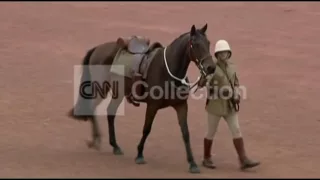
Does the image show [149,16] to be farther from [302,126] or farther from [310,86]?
[302,126]

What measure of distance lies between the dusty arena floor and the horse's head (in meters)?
1.32

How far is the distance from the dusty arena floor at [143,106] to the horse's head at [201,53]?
1316mm

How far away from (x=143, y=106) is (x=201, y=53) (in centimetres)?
449

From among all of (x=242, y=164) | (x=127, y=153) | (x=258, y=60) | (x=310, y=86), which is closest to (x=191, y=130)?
(x=127, y=153)

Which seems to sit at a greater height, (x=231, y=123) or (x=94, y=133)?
(x=231, y=123)

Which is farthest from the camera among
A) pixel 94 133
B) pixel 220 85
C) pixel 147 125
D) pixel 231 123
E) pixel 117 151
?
pixel 94 133

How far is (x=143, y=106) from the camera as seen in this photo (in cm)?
1202

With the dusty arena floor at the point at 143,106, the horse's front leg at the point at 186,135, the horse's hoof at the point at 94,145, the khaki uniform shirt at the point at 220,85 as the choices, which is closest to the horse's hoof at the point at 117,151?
the dusty arena floor at the point at 143,106

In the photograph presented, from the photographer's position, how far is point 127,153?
917 cm

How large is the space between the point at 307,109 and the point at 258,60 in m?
3.96

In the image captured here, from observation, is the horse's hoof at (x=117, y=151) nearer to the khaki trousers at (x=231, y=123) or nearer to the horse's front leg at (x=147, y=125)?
the horse's front leg at (x=147, y=125)

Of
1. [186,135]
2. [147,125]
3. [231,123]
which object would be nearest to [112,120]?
[147,125]

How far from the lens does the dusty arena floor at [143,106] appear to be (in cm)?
867

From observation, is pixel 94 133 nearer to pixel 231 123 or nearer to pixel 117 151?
pixel 117 151
